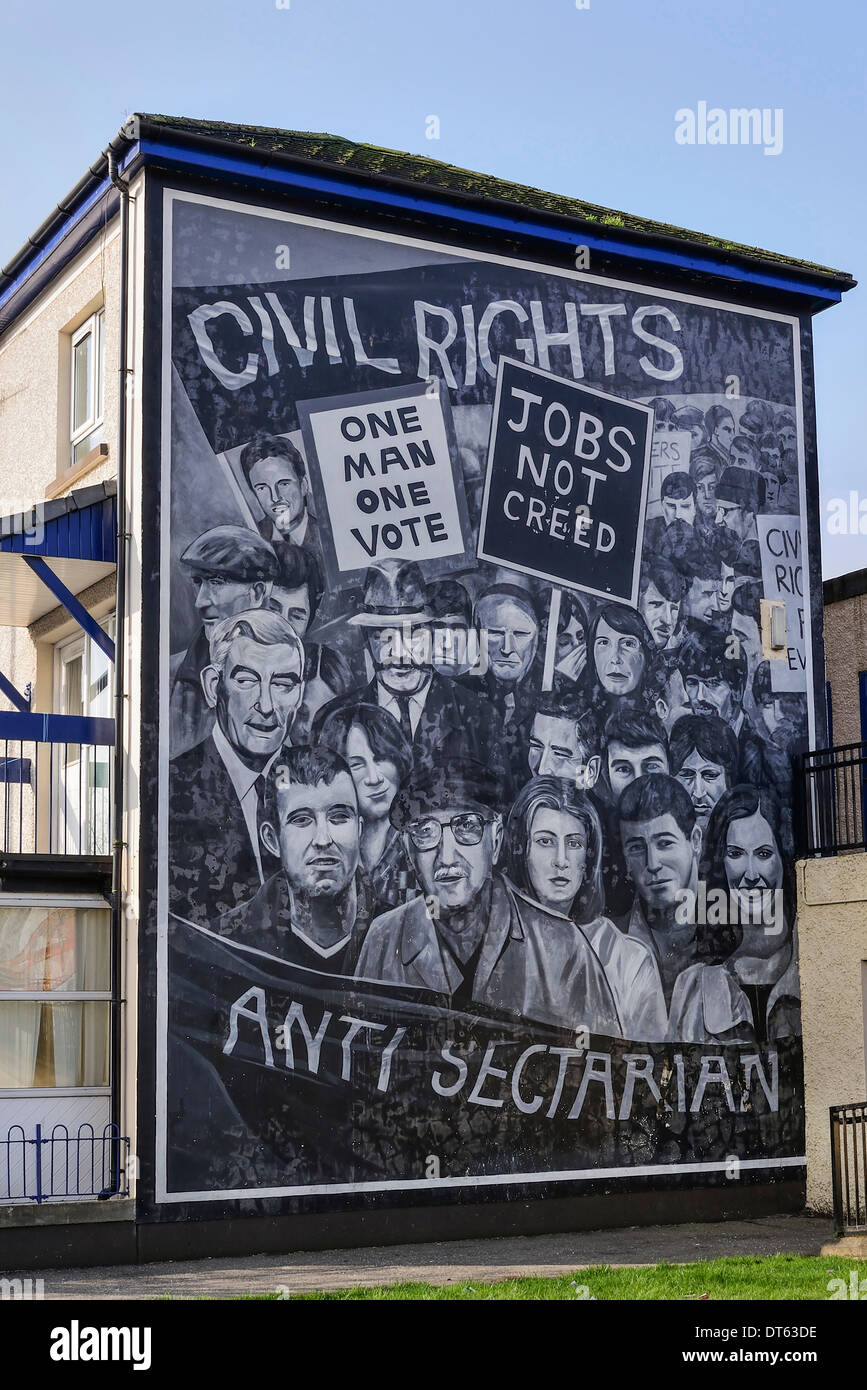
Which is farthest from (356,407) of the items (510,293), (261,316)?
(510,293)

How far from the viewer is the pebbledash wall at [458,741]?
42.5 feet

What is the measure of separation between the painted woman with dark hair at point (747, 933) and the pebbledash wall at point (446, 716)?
0.04m

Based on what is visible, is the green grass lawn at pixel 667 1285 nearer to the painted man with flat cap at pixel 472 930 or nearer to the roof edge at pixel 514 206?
the painted man with flat cap at pixel 472 930

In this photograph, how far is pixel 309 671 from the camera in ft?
44.7

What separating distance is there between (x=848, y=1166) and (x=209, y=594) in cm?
728

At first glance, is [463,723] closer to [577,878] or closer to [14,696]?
[577,878]

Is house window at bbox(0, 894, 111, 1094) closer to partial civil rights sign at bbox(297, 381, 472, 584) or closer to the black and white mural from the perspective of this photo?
the black and white mural

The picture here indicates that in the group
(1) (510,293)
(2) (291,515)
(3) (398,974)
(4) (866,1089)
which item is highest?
(1) (510,293)

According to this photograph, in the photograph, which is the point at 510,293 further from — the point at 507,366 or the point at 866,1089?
the point at 866,1089

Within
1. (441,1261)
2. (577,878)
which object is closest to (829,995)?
(577,878)

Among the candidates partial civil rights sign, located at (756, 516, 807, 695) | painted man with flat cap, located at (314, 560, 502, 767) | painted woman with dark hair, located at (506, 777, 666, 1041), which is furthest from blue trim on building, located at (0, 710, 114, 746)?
partial civil rights sign, located at (756, 516, 807, 695)
